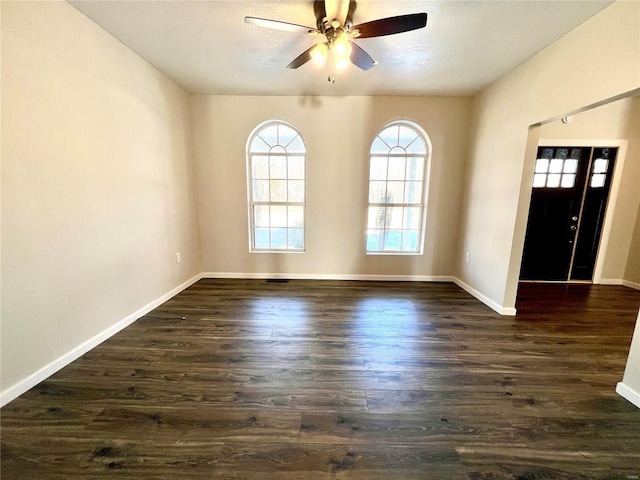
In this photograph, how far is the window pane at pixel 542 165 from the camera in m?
3.74

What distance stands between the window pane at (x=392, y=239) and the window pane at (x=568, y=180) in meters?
2.66

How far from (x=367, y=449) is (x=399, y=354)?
2.96 feet

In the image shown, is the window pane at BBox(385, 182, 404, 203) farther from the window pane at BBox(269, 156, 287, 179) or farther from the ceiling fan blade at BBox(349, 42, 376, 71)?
the ceiling fan blade at BBox(349, 42, 376, 71)

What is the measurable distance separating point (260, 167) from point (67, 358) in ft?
9.83

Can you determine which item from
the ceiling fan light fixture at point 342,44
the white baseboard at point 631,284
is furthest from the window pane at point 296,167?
the white baseboard at point 631,284

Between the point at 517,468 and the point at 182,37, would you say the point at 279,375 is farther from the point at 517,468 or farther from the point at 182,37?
the point at 182,37

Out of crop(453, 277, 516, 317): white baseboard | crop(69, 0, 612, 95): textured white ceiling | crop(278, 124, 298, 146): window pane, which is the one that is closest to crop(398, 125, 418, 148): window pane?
crop(69, 0, 612, 95): textured white ceiling

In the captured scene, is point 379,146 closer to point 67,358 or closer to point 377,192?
point 377,192

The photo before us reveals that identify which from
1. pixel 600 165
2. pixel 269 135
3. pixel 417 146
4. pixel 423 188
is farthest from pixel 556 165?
pixel 269 135

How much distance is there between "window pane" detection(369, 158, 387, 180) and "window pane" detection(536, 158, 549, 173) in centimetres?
238

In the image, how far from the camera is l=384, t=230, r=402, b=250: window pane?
12.8 feet

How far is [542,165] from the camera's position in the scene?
376 centimetres

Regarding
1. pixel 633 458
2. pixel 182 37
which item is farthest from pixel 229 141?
pixel 633 458

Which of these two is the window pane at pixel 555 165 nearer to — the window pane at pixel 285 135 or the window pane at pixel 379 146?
the window pane at pixel 379 146
